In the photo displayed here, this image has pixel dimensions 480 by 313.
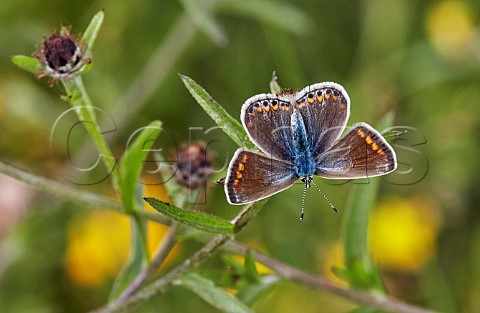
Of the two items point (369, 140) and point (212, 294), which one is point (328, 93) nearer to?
point (369, 140)

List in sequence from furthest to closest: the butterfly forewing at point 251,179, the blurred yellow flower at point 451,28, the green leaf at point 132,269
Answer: the blurred yellow flower at point 451,28 < the green leaf at point 132,269 < the butterfly forewing at point 251,179

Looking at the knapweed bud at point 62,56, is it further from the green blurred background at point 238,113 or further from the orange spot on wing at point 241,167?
the green blurred background at point 238,113

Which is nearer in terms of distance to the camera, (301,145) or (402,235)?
(301,145)

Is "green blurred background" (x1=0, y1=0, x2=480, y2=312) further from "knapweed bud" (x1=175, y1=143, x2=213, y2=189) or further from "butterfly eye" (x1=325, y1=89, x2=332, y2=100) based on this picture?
"butterfly eye" (x1=325, y1=89, x2=332, y2=100)

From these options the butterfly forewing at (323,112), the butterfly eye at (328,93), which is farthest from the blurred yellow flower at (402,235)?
the butterfly eye at (328,93)

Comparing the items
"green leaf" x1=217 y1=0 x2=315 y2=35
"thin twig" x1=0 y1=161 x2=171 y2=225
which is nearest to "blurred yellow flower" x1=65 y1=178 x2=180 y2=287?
"green leaf" x1=217 y1=0 x2=315 y2=35

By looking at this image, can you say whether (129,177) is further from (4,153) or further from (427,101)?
(427,101)

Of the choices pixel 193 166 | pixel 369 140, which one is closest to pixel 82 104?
pixel 193 166
